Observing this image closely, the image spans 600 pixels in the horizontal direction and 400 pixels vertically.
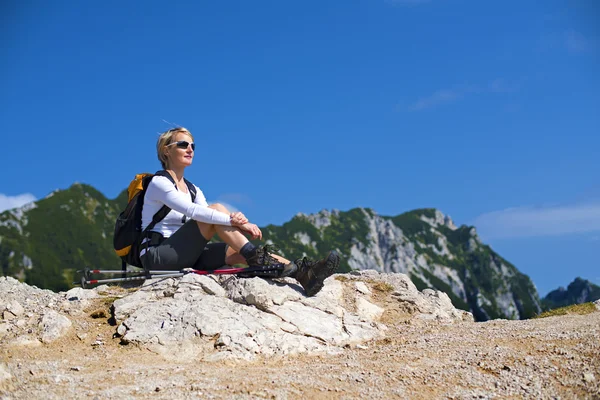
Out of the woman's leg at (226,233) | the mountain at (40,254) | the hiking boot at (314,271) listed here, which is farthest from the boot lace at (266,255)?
the mountain at (40,254)

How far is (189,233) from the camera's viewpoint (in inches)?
432

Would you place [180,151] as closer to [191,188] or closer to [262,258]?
[191,188]

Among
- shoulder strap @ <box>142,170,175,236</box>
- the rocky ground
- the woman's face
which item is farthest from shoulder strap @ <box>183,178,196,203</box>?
the rocky ground

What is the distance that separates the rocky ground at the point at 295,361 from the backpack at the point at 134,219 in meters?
1.04

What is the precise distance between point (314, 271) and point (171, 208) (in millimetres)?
3162

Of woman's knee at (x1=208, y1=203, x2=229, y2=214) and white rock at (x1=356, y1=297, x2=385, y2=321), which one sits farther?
white rock at (x1=356, y1=297, x2=385, y2=321)

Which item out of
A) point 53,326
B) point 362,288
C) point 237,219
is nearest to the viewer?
point 53,326

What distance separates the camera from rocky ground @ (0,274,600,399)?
7.89 m

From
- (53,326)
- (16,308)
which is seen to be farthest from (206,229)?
(16,308)

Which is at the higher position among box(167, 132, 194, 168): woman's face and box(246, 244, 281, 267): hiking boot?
box(167, 132, 194, 168): woman's face

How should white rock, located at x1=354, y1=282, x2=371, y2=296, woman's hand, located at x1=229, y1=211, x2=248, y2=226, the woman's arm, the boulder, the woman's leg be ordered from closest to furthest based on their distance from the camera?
1. the boulder
2. the woman's arm
3. woman's hand, located at x1=229, y1=211, x2=248, y2=226
4. the woman's leg
5. white rock, located at x1=354, y1=282, x2=371, y2=296

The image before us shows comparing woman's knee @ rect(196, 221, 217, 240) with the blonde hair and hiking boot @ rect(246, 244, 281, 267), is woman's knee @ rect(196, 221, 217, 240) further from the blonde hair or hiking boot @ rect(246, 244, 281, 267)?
the blonde hair

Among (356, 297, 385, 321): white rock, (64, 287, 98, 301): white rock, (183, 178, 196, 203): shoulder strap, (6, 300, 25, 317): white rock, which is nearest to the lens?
(6, 300, 25, 317): white rock

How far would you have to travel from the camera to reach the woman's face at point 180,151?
442 inches
